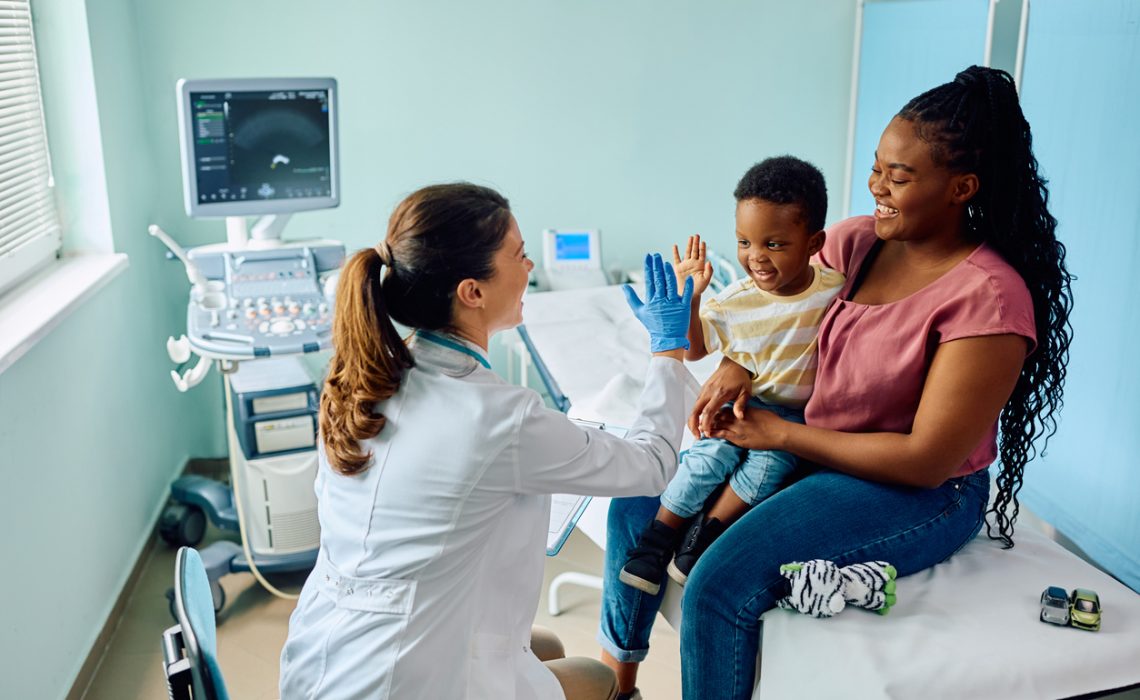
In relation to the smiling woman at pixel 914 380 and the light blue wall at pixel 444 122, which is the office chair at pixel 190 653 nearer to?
the smiling woman at pixel 914 380

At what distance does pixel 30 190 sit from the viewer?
254 cm

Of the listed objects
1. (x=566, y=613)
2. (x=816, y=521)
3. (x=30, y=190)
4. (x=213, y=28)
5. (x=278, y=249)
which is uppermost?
(x=213, y=28)

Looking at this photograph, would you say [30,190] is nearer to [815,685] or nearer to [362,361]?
[362,361]

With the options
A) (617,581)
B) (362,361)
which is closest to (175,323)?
(617,581)

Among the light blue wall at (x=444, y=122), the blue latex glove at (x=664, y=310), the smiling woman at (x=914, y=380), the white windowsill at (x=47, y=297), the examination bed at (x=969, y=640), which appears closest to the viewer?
the examination bed at (x=969, y=640)

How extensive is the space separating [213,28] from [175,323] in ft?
3.06

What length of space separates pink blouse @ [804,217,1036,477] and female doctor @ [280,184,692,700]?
1.46 feet

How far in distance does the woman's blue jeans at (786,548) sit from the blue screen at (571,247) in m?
1.90

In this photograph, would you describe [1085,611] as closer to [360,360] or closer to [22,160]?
[360,360]

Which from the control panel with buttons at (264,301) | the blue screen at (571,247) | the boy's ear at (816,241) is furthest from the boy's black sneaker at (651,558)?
the blue screen at (571,247)

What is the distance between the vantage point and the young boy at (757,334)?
5.47 feet

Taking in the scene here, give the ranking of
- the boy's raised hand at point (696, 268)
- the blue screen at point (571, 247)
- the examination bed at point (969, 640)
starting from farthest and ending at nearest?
the blue screen at point (571, 247), the boy's raised hand at point (696, 268), the examination bed at point (969, 640)

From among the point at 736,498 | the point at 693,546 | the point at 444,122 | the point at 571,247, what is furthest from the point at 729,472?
the point at 444,122

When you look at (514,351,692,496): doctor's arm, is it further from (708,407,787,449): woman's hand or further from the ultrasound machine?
the ultrasound machine
